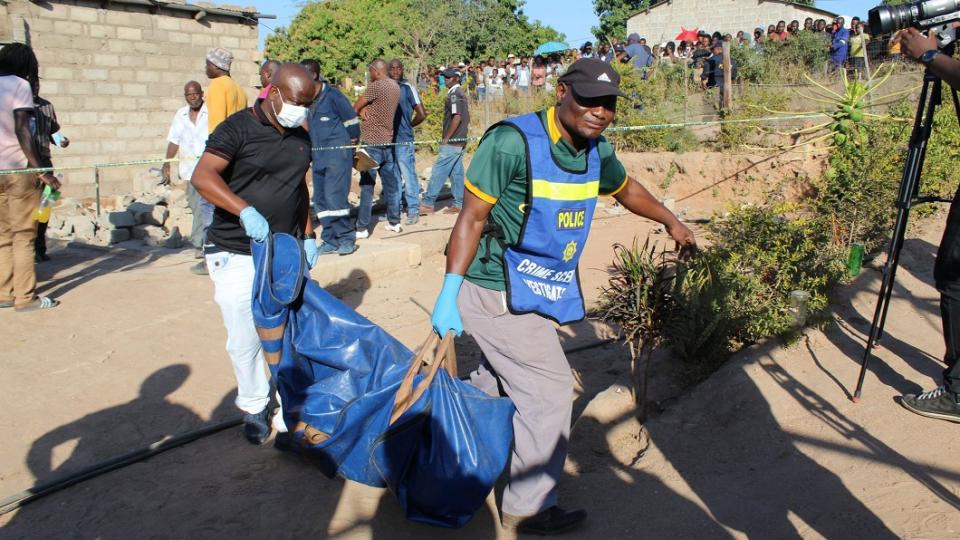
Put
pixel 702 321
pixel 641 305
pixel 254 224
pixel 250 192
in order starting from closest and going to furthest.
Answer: pixel 254 224 → pixel 250 192 → pixel 641 305 → pixel 702 321

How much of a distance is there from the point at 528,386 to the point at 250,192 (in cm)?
169

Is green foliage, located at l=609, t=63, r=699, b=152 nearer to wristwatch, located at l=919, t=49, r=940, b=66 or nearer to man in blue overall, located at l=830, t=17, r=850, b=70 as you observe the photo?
man in blue overall, located at l=830, t=17, r=850, b=70

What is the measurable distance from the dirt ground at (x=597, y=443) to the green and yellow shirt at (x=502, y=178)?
3.68 ft

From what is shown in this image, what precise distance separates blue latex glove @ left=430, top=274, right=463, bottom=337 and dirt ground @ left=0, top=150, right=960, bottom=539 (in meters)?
0.92

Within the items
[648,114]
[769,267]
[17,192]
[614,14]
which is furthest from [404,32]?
[769,267]

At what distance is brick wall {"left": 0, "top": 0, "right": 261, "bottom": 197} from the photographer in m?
12.8

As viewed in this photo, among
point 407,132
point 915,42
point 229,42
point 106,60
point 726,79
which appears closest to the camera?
point 915,42

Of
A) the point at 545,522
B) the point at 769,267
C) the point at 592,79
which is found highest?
the point at 592,79

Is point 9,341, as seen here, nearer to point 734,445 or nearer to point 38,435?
Answer: point 38,435

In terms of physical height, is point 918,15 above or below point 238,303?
above

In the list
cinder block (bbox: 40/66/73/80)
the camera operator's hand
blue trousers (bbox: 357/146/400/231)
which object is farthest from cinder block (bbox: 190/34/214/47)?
the camera operator's hand

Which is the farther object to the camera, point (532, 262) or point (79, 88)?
point (79, 88)

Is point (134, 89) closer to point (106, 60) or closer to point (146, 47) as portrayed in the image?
point (106, 60)

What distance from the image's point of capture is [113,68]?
1362 cm
